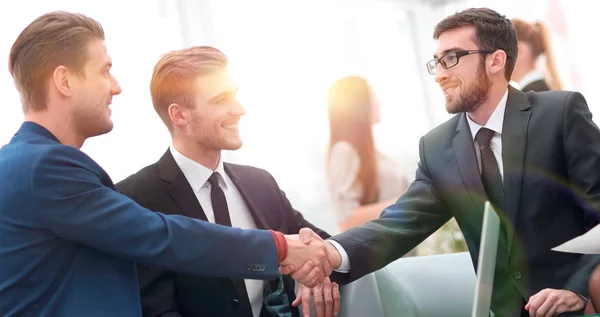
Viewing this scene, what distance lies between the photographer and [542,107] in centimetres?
204

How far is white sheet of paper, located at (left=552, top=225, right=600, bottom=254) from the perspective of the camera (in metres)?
1.30

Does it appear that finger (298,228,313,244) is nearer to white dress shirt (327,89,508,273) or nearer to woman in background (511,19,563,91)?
white dress shirt (327,89,508,273)

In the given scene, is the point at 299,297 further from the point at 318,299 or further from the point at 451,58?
the point at 451,58

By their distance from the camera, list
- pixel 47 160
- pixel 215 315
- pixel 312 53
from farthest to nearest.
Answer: pixel 312 53 < pixel 215 315 < pixel 47 160

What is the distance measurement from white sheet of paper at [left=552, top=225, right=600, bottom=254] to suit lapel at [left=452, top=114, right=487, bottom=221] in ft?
2.27

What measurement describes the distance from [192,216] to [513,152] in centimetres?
92

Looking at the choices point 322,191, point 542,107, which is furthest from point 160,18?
point 542,107

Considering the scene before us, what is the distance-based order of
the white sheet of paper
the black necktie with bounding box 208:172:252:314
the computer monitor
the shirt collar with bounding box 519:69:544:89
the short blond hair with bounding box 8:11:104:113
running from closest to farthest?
the computer monitor, the white sheet of paper, the short blond hair with bounding box 8:11:104:113, the black necktie with bounding box 208:172:252:314, the shirt collar with bounding box 519:69:544:89

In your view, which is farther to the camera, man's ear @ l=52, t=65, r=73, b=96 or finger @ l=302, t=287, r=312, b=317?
finger @ l=302, t=287, r=312, b=317

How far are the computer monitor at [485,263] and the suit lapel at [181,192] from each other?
41.1 inches

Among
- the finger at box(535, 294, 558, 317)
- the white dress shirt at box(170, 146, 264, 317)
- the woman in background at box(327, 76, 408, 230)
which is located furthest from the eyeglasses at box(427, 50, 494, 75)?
the woman in background at box(327, 76, 408, 230)

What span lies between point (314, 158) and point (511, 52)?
4.37ft

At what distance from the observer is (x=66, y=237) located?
1.48 meters

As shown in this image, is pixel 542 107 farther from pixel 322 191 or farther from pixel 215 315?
pixel 322 191
